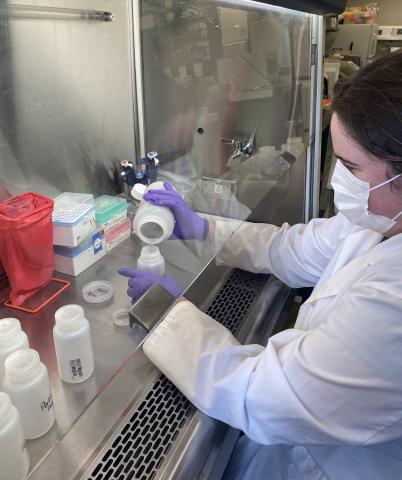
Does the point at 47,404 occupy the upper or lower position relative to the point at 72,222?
lower

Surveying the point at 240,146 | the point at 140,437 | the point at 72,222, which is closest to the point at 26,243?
the point at 72,222

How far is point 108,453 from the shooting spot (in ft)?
2.25

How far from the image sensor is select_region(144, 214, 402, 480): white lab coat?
713 millimetres

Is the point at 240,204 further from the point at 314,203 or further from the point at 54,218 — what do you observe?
the point at 314,203

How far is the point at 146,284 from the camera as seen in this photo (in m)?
0.94

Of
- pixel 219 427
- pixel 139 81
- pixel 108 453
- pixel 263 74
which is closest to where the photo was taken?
pixel 108 453

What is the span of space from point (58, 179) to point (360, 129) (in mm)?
939

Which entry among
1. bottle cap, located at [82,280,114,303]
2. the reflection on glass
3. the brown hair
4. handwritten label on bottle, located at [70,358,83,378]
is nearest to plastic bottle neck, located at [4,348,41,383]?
handwritten label on bottle, located at [70,358,83,378]

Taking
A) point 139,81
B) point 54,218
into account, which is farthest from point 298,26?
point 54,218

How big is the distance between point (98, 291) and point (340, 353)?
0.61 metres

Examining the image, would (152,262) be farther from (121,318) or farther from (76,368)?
(76,368)

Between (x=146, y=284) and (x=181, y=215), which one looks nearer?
(x=146, y=284)

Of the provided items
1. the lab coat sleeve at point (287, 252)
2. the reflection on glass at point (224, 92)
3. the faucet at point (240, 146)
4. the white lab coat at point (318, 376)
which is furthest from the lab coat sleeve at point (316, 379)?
the faucet at point (240, 146)

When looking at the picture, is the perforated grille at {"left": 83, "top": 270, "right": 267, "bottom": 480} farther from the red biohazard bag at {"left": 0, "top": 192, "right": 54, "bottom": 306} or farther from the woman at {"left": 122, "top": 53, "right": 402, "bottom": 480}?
the red biohazard bag at {"left": 0, "top": 192, "right": 54, "bottom": 306}
